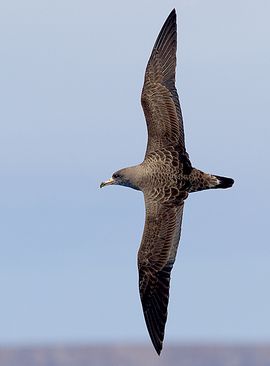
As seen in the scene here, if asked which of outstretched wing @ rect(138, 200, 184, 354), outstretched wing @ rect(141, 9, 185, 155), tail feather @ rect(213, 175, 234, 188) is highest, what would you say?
outstretched wing @ rect(141, 9, 185, 155)

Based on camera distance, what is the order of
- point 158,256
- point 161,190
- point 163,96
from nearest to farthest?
point 161,190, point 158,256, point 163,96

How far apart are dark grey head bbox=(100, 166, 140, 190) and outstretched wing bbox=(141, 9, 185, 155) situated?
82cm

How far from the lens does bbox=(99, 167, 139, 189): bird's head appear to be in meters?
41.1

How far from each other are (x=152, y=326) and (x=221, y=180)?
4295 mm

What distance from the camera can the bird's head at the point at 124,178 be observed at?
41.1 m

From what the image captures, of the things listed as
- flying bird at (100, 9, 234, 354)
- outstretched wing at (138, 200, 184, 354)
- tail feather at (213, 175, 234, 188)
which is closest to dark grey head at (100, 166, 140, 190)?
flying bird at (100, 9, 234, 354)

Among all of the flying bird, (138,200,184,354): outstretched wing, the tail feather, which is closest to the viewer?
the flying bird

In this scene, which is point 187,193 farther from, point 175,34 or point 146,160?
point 175,34

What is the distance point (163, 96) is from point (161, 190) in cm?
325

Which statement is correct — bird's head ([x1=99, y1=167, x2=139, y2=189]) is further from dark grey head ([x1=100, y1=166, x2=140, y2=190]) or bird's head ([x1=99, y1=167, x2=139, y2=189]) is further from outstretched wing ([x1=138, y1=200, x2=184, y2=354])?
outstretched wing ([x1=138, y1=200, x2=184, y2=354])

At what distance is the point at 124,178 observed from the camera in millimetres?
41219

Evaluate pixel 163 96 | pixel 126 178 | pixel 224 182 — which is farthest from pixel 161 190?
pixel 163 96

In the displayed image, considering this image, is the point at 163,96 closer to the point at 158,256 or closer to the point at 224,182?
the point at 224,182

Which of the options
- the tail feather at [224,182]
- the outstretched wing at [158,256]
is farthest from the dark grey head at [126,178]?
the tail feather at [224,182]
